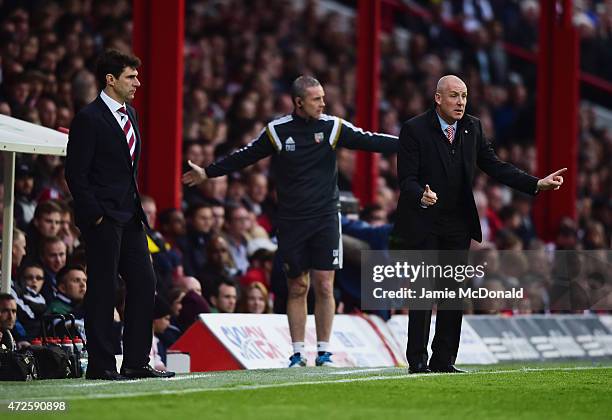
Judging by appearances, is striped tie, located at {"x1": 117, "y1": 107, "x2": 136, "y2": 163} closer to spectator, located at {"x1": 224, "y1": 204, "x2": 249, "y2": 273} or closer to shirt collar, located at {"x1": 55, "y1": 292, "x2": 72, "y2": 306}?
shirt collar, located at {"x1": 55, "y1": 292, "x2": 72, "y2": 306}

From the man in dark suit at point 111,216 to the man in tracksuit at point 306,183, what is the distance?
1.97 meters

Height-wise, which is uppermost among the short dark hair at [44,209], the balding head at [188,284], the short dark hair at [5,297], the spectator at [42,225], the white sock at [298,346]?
the short dark hair at [44,209]

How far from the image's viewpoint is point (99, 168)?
29.6ft

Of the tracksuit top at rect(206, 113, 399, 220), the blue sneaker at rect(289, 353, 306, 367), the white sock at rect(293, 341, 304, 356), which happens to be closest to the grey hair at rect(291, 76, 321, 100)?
the tracksuit top at rect(206, 113, 399, 220)

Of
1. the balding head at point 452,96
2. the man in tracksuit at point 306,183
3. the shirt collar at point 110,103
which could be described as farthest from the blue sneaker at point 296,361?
the shirt collar at point 110,103

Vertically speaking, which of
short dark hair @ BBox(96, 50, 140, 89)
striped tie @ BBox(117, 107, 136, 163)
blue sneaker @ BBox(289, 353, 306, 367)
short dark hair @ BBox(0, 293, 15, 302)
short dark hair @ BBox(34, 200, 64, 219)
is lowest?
blue sneaker @ BBox(289, 353, 306, 367)

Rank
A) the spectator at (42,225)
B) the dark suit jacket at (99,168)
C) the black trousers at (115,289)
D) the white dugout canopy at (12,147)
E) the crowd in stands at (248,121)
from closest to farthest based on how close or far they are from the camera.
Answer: the dark suit jacket at (99,168) → the black trousers at (115,289) → the white dugout canopy at (12,147) → the spectator at (42,225) → the crowd in stands at (248,121)

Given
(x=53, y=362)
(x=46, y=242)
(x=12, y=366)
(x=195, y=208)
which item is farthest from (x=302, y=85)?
(x=12, y=366)

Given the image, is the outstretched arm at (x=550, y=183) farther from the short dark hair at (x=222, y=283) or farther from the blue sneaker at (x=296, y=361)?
the short dark hair at (x=222, y=283)

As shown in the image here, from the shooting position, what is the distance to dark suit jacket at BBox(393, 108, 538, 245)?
9.64m

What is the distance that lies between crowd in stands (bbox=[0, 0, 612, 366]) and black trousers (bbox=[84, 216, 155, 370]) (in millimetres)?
1667

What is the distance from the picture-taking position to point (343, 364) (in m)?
12.5

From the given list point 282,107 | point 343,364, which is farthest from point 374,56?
point 343,364

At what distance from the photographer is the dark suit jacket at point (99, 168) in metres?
8.86
